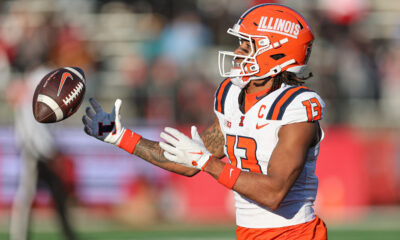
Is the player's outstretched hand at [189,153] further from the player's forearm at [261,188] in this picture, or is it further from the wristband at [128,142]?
the wristband at [128,142]

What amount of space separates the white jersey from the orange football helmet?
0.40 feet

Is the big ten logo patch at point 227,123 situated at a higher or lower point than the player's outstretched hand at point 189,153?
higher

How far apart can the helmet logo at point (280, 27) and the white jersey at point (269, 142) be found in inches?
10.8

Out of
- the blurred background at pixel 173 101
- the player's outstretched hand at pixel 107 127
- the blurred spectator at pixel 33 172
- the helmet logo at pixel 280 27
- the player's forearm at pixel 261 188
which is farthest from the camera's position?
the blurred background at pixel 173 101

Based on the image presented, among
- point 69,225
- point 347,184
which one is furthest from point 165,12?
point 69,225

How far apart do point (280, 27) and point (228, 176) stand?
861 mm

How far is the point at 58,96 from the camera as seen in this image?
3963 mm

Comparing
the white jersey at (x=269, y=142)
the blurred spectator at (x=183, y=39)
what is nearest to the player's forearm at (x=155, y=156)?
the white jersey at (x=269, y=142)

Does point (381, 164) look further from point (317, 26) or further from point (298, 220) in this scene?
point (298, 220)

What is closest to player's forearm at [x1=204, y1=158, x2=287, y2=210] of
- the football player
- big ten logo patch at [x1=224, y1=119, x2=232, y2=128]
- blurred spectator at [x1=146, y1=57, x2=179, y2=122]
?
the football player

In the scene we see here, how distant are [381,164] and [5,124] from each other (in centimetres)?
503

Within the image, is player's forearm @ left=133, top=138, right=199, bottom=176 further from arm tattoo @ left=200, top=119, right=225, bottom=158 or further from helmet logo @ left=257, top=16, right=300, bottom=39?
helmet logo @ left=257, top=16, right=300, bottom=39

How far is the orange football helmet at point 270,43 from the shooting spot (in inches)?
147

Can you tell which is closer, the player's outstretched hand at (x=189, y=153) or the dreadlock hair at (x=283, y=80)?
the player's outstretched hand at (x=189, y=153)
